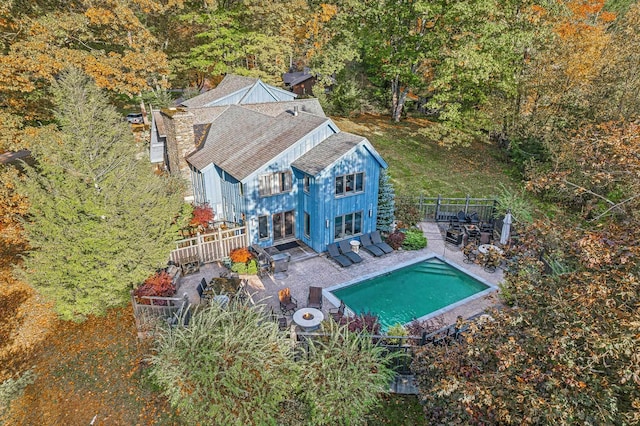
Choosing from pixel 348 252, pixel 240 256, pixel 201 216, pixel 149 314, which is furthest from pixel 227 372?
pixel 201 216

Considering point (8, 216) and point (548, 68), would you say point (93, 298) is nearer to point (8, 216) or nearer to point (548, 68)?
point (8, 216)

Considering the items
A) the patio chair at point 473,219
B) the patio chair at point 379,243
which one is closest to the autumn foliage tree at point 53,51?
the patio chair at point 379,243

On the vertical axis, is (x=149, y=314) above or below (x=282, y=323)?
above

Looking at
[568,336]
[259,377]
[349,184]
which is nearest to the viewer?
[568,336]

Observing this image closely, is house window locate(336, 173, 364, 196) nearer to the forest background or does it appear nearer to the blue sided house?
the blue sided house

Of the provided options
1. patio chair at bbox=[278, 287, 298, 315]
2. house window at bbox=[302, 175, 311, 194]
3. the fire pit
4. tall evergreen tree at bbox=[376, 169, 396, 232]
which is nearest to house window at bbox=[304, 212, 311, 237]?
house window at bbox=[302, 175, 311, 194]

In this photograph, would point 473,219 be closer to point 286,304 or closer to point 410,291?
point 410,291
